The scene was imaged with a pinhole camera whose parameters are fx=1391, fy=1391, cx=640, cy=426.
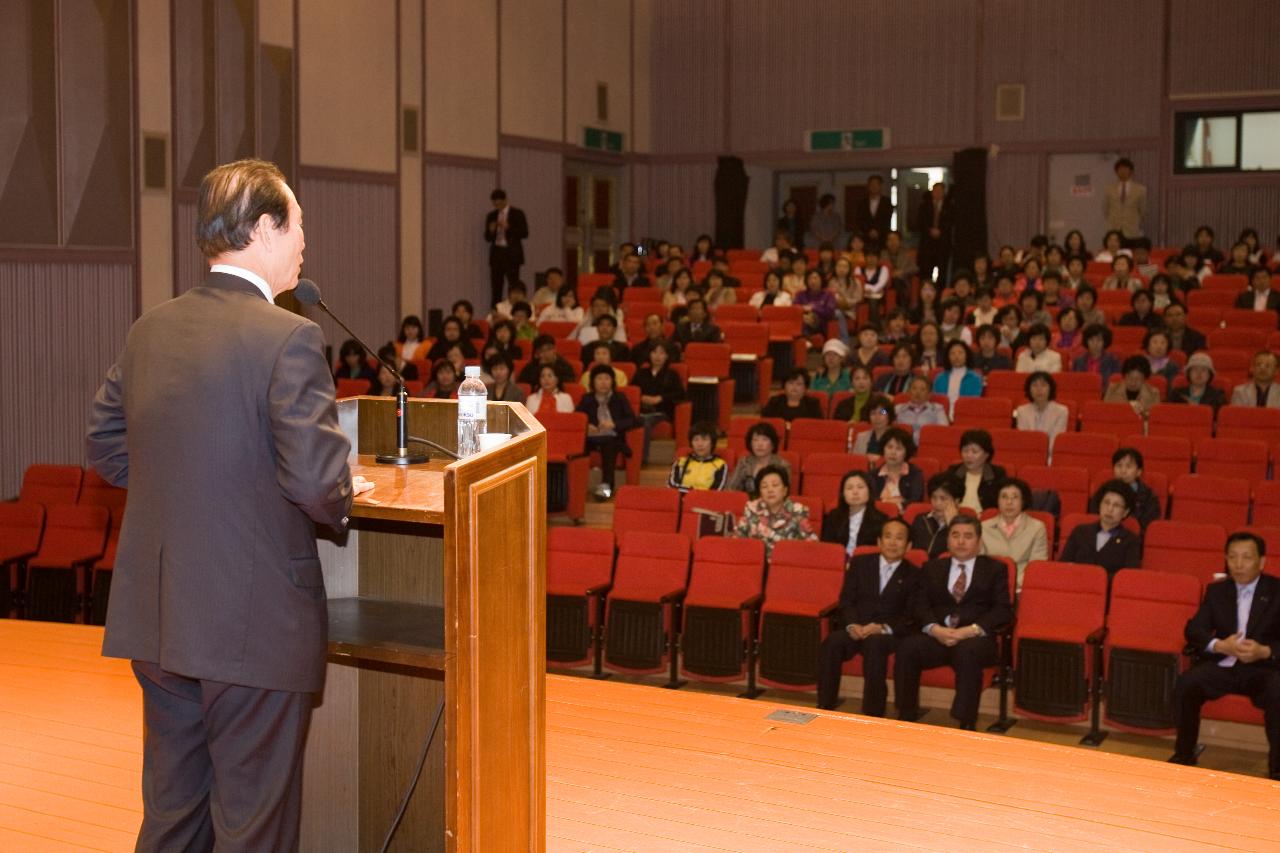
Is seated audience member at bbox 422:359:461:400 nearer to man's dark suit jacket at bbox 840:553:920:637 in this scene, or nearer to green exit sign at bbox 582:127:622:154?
man's dark suit jacket at bbox 840:553:920:637

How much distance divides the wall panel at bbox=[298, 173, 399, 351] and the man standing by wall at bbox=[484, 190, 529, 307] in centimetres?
132

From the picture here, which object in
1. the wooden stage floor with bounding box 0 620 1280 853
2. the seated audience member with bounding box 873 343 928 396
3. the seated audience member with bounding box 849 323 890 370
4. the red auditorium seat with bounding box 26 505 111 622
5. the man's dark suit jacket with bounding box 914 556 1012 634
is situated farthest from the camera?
the seated audience member with bounding box 849 323 890 370

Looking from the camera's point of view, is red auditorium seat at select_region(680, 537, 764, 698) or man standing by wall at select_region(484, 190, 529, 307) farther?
man standing by wall at select_region(484, 190, 529, 307)

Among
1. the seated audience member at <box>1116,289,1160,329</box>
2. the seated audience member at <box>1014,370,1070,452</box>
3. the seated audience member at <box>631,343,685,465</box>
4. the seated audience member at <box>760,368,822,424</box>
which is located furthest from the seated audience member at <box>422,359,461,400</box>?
the seated audience member at <box>1116,289,1160,329</box>

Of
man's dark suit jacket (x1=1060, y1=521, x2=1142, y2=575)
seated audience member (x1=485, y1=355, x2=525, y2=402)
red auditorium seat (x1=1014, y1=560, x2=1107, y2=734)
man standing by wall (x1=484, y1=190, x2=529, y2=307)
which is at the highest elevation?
man standing by wall (x1=484, y1=190, x2=529, y2=307)

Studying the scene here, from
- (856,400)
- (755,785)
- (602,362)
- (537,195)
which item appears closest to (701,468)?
(856,400)

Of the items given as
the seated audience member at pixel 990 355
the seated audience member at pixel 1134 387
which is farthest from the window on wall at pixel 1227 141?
the seated audience member at pixel 1134 387

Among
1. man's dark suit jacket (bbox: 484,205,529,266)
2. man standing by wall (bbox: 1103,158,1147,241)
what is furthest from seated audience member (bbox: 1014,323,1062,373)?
man's dark suit jacket (bbox: 484,205,529,266)

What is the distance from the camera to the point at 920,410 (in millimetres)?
8672

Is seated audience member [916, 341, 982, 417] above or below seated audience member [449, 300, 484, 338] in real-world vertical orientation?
below

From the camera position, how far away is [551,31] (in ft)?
47.9

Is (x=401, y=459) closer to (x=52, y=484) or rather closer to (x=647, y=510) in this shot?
(x=647, y=510)

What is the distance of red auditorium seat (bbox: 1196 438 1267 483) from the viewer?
7.57 m

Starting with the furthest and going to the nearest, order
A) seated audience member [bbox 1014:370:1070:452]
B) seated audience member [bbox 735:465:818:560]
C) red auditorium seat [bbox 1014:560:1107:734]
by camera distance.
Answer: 1. seated audience member [bbox 1014:370:1070:452]
2. seated audience member [bbox 735:465:818:560]
3. red auditorium seat [bbox 1014:560:1107:734]
